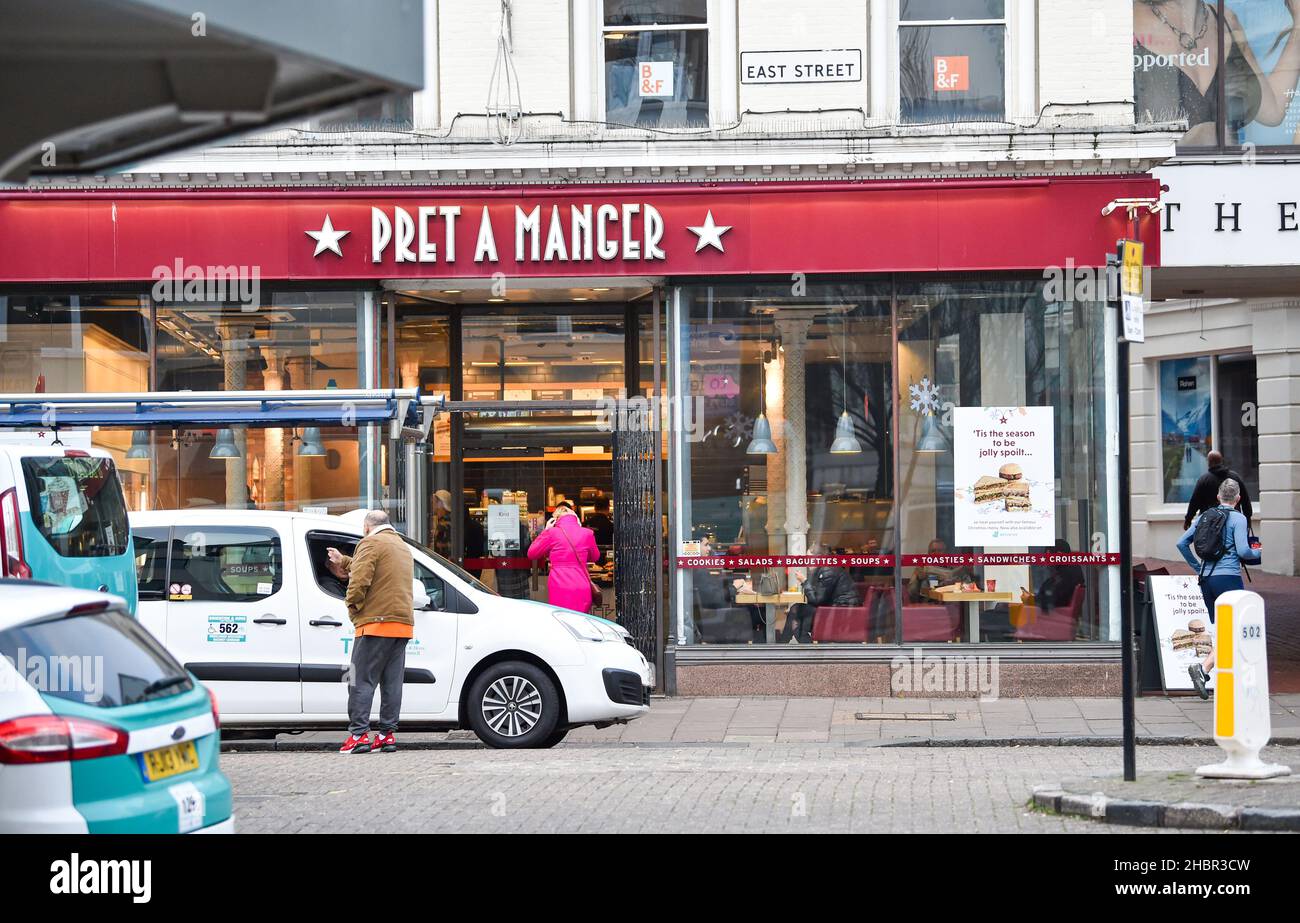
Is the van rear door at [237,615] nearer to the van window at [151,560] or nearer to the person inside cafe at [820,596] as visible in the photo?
the van window at [151,560]

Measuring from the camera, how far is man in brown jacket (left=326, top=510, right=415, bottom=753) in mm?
11656

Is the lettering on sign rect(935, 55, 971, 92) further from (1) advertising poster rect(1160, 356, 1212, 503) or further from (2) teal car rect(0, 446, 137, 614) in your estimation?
(1) advertising poster rect(1160, 356, 1212, 503)

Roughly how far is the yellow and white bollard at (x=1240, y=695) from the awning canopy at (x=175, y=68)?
20.8 feet

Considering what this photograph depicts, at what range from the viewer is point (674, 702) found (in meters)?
15.0

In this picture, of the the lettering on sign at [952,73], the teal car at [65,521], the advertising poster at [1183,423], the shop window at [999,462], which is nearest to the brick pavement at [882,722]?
the shop window at [999,462]

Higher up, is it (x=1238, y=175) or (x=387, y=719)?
(x=1238, y=175)

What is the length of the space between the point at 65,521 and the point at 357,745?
2740 millimetres

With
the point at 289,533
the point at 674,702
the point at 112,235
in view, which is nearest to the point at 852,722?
the point at 674,702

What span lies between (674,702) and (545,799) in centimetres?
573

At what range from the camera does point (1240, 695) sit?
9219 mm

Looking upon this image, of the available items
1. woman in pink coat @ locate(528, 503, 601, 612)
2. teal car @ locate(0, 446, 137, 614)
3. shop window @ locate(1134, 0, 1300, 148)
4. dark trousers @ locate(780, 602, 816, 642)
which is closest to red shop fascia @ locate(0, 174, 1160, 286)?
woman in pink coat @ locate(528, 503, 601, 612)

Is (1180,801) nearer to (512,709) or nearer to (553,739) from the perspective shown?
(553,739)

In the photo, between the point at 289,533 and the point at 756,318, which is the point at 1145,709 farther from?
the point at 289,533

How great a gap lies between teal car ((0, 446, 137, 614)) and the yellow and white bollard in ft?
24.6
